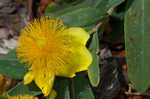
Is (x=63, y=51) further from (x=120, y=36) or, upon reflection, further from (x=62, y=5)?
(x=120, y=36)

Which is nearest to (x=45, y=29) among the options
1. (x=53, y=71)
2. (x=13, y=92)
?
(x=53, y=71)

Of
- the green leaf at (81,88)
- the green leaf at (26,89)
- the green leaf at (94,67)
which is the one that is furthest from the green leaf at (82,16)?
the green leaf at (26,89)

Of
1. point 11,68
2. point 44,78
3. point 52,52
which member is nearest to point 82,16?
point 52,52

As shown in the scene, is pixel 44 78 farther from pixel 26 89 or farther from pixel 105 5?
pixel 105 5

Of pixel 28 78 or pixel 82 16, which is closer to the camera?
pixel 28 78

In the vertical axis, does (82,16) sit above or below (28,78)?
above

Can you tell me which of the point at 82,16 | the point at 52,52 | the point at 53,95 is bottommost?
the point at 53,95
